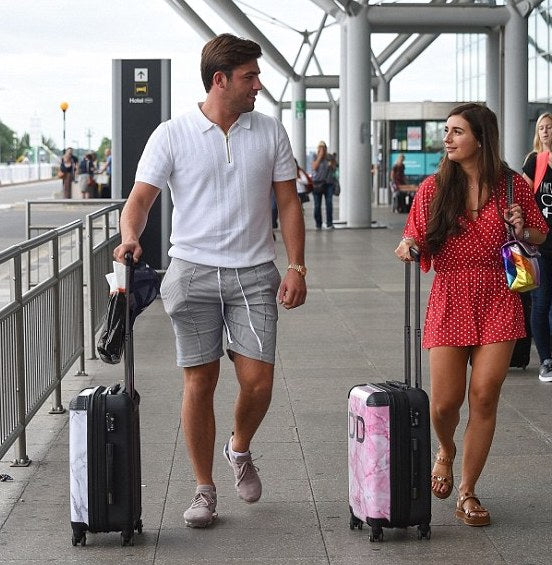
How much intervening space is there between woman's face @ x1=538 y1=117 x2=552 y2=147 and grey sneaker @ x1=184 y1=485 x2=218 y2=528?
3.88m

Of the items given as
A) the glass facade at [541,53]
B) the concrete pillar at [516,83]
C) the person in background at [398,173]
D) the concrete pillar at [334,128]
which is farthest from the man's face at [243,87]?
the concrete pillar at [334,128]

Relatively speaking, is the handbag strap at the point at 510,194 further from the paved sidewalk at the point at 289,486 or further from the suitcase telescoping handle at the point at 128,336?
the suitcase telescoping handle at the point at 128,336

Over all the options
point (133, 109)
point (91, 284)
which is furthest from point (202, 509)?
point (133, 109)

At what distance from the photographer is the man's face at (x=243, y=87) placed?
5.18 metres

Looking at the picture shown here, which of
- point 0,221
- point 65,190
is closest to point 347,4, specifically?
point 0,221

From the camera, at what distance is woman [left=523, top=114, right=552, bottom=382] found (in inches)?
326

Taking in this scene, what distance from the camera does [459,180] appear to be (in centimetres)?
532

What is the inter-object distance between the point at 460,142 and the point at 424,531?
5.01 ft

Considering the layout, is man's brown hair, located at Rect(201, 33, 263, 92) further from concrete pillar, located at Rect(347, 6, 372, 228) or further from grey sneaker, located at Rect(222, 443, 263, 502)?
concrete pillar, located at Rect(347, 6, 372, 228)

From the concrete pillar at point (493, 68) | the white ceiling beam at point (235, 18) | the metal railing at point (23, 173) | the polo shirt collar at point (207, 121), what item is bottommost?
the polo shirt collar at point (207, 121)

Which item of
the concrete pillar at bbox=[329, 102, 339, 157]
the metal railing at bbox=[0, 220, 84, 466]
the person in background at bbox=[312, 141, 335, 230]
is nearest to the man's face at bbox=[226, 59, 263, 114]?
the metal railing at bbox=[0, 220, 84, 466]

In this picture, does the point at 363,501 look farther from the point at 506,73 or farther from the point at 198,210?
the point at 506,73

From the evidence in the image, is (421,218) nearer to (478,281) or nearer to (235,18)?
(478,281)

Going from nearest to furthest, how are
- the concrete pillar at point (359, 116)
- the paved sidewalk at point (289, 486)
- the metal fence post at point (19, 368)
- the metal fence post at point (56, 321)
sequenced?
the paved sidewalk at point (289, 486), the metal fence post at point (19, 368), the metal fence post at point (56, 321), the concrete pillar at point (359, 116)
